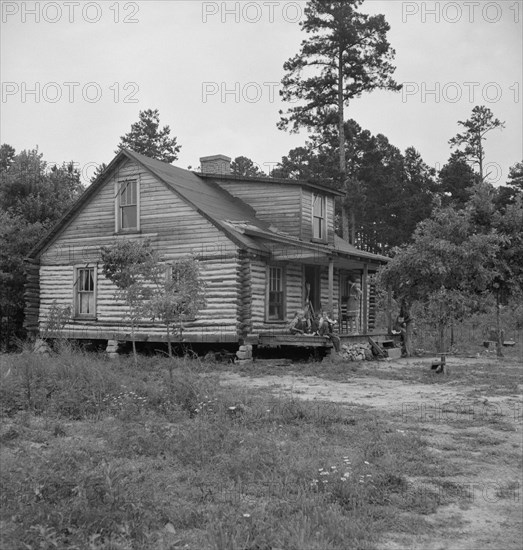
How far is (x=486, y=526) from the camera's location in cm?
530

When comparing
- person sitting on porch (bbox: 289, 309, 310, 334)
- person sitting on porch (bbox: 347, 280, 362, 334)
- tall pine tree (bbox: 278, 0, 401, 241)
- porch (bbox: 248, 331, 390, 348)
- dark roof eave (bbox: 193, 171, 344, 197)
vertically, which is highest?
tall pine tree (bbox: 278, 0, 401, 241)

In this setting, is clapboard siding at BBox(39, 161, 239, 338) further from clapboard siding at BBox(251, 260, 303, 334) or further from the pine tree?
the pine tree

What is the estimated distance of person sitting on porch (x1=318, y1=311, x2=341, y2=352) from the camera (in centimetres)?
2016

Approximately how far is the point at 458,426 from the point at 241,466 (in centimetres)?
393

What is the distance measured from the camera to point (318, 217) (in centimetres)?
2414

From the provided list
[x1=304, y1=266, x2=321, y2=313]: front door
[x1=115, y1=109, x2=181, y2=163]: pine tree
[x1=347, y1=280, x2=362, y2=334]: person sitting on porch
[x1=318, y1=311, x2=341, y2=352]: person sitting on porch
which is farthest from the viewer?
[x1=115, y1=109, x2=181, y2=163]: pine tree

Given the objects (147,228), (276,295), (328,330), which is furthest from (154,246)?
(328,330)

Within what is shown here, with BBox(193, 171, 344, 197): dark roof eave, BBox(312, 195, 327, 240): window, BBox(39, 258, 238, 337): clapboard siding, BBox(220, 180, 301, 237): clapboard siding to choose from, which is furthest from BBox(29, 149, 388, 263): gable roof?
BBox(39, 258, 238, 337): clapboard siding

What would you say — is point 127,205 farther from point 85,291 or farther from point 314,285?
point 314,285

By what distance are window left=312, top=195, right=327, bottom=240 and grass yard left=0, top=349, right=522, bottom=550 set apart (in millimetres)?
12197

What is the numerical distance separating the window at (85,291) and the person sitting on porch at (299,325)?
7.51 m

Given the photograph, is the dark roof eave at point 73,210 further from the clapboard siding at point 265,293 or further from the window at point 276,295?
the window at point 276,295

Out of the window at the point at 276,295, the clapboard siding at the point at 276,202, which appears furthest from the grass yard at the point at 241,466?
the clapboard siding at the point at 276,202

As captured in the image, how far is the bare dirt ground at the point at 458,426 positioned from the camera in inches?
205
